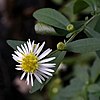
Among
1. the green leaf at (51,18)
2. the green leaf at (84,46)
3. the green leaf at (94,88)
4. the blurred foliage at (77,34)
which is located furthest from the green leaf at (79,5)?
the green leaf at (94,88)

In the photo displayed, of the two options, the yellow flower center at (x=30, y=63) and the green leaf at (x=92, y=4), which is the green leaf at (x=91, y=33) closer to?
the green leaf at (x=92, y=4)

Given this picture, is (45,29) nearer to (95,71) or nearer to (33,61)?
(33,61)

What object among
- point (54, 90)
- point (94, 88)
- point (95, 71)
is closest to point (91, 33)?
point (94, 88)

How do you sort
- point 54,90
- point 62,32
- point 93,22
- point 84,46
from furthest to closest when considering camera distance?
1. point 54,90
2. point 93,22
3. point 62,32
4. point 84,46

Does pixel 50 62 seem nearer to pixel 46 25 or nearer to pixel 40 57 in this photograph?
pixel 40 57

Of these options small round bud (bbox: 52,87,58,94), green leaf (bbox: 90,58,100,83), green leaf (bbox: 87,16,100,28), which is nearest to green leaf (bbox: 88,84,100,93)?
green leaf (bbox: 90,58,100,83)

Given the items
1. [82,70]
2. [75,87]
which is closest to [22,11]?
[82,70]

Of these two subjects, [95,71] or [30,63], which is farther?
[95,71]
